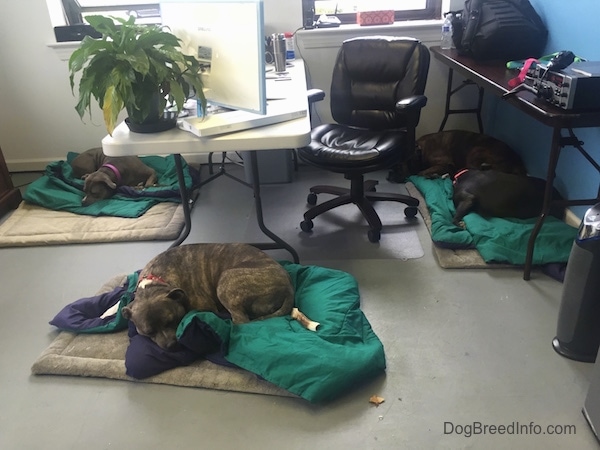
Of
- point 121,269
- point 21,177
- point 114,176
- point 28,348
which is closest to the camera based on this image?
point 28,348

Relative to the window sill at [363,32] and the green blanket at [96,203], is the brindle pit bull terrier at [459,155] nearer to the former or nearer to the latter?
the window sill at [363,32]

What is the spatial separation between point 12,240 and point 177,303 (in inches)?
60.2

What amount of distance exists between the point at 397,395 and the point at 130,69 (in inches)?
59.1

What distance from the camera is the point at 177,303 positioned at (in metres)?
1.92

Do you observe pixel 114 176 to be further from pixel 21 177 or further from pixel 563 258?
pixel 563 258

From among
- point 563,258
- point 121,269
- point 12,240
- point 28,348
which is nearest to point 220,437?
point 28,348

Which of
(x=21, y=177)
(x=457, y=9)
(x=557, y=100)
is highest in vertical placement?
(x=457, y=9)

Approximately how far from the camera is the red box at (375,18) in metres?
3.51

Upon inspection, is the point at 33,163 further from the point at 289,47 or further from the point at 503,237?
the point at 503,237

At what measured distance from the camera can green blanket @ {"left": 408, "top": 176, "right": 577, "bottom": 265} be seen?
2383mm

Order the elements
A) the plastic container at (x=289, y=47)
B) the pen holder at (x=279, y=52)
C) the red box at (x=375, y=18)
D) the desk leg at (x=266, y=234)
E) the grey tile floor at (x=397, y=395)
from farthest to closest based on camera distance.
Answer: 1. the red box at (x=375, y=18)
2. the plastic container at (x=289, y=47)
3. the pen holder at (x=279, y=52)
4. the desk leg at (x=266, y=234)
5. the grey tile floor at (x=397, y=395)

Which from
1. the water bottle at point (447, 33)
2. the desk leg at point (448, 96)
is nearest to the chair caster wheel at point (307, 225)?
the desk leg at point (448, 96)

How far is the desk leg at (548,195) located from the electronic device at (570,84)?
4.6 inches

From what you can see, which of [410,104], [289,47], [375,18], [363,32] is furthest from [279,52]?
[410,104]
